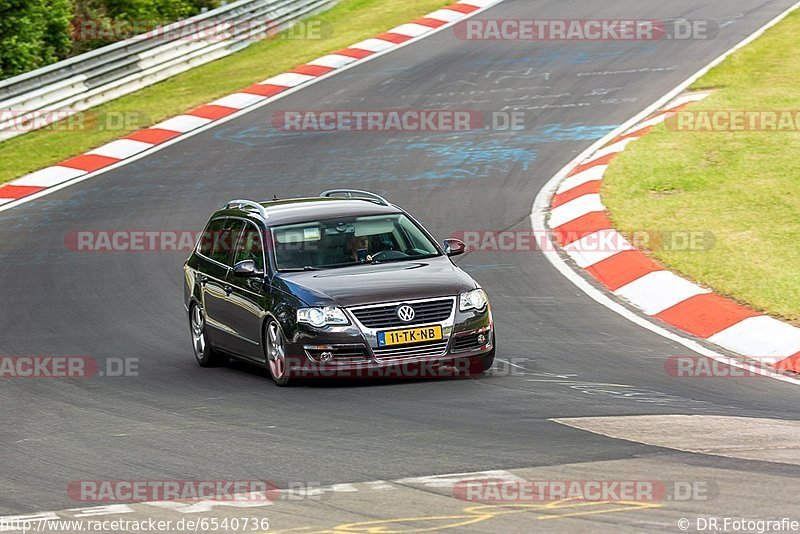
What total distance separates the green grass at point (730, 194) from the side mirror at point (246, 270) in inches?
182

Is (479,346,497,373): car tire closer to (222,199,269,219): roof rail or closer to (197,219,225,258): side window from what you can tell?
(222,199,269,219): roof rail

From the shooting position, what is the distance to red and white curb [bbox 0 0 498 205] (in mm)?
21500

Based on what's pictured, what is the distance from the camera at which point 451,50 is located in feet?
89.2

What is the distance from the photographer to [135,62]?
26.5 m

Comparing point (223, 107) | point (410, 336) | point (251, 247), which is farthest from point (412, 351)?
point (223, 107)

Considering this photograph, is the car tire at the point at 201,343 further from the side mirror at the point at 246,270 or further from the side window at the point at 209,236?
the side mirror at the point at 246,270

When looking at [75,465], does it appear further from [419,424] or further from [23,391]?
[23,391]

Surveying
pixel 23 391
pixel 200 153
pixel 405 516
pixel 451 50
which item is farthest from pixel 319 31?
pixel 405 516

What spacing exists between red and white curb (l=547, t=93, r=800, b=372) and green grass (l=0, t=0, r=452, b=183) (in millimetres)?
8568

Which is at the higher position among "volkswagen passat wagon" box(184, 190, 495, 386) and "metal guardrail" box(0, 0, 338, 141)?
"metal guardrail" box(0, 0, 338, 141)

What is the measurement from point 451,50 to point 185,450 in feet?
63.1

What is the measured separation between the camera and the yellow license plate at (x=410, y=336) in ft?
35.6

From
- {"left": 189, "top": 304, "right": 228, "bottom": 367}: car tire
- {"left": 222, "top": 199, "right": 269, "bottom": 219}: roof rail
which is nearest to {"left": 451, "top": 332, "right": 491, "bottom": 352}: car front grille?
{"left": 222, "top": 199, "right": 269, "bottom": 219}: roof rail

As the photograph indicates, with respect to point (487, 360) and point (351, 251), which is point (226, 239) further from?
point (487, 360)
